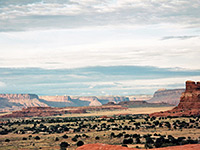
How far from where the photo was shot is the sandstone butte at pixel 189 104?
115m

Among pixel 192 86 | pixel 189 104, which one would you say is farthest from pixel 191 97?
pixel 192 86

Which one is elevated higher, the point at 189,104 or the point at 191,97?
the point at 191,97

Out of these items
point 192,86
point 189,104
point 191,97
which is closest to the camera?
point 189,104

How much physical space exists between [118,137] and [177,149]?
3058 centimetres

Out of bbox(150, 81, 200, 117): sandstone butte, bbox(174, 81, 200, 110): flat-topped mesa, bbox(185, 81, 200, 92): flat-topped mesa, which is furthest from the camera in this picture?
bbox(185, 81, 200, 92): flat-topped mesa

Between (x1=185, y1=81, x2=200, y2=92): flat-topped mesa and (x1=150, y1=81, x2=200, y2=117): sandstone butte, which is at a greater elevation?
(x1=185, y1=81, x2=200, y2=92): flat-topped mesa

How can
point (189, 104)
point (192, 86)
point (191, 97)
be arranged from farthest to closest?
point (192, 86) < point (191, 97) < point (189, 104)

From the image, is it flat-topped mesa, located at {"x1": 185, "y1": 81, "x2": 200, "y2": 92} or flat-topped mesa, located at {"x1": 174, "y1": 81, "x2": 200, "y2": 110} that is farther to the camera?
flat-topped mesa, located at {"x1": 185, "y1": 81, "x2": 200, "y2": 92}

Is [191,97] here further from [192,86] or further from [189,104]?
[192,86]

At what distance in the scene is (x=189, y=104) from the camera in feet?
407

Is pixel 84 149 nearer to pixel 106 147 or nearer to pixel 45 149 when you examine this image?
pixel 106 147

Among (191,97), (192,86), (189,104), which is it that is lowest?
(189,104)

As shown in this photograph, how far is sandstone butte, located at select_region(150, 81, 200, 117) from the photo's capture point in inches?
4518

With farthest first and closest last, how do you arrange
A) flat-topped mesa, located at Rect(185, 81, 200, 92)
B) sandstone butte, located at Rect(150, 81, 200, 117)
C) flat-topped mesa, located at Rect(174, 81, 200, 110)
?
1. flat-topped mesa, located at Rect(185, 81, 200, 92)
2. flat-topped mesa, located at Rect(174, 81, 200, 110)
3. sandstone butte, located at Rect(150, 81, 200, 117)
